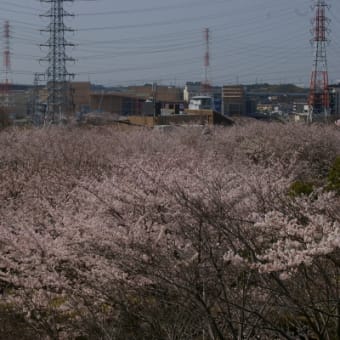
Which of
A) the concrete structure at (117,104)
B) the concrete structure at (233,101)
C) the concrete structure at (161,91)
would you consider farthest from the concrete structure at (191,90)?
the concrete structure at (117,104)

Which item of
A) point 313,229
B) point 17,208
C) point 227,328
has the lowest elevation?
point 227,328

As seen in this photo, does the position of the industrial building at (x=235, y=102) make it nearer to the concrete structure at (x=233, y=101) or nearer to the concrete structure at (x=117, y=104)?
the concrete structure at (x=233, y=101)

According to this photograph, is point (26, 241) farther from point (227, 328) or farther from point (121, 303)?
point (227, 328)

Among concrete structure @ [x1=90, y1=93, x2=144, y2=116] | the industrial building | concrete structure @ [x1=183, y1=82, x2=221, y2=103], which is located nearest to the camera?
the industrial building

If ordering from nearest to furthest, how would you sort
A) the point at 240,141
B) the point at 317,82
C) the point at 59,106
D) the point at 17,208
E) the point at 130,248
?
1. the point at 130,248
2. the point at 17,208
3. the point at 240,141
4. the point at 59,106
5. the point at 317,82

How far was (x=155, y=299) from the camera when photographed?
227 inches

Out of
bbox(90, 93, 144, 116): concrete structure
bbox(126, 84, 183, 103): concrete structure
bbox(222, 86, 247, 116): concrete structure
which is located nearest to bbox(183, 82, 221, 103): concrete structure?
bbox(126, 84, 183, 103): concrete structure

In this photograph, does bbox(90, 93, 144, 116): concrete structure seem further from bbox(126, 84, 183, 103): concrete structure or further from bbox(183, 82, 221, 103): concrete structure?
bbox(183, 82, 221, 103): concrete structure

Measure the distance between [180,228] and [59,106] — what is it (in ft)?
97.3

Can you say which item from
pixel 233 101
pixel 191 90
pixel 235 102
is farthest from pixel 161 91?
pixel 235 102

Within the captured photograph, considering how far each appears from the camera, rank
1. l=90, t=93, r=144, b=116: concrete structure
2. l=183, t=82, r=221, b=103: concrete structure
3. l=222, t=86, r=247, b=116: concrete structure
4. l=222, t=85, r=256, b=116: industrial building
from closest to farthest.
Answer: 1. l=222, t=86, r=247, b=116: concrete structure
2. l=222, t=85, r=256, b=116: industrial building
3. l=90, t=93, r=144, b=116: concrete structure
4. l=183, t=82, r=221, b=103: concrete structure

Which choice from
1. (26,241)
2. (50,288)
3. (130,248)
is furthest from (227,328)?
(26,241)

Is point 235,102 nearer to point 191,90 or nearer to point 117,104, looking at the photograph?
point 117,104

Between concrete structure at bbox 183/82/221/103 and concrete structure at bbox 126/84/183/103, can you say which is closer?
concrete structure at bbox 183/82/221/103
